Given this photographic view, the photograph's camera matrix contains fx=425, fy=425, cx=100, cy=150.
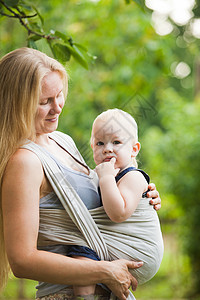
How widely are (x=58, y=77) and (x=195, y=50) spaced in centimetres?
939

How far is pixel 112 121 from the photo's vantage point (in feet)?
5.20

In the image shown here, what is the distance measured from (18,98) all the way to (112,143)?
1.25 feet

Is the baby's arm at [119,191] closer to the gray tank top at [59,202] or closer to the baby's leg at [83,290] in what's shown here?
the gray tank top at [59,202]

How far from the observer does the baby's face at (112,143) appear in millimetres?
1562

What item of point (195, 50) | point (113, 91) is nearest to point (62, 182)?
point (113, 91)

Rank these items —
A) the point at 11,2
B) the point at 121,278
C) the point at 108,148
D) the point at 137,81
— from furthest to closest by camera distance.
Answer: the point at 137,81 < the point at 11,2 < the point at 108,148 < the point at 121,278

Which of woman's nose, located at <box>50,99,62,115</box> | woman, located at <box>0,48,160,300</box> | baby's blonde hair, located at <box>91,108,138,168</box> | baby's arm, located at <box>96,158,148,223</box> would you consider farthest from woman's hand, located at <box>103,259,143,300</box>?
woman's nose, located at <box>50,99,62,115</box>

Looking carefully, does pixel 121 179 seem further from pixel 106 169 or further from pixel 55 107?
pixel 55 107

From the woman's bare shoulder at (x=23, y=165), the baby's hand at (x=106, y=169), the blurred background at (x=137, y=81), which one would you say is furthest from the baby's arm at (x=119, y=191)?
the blurred background at (x=137, y=81)

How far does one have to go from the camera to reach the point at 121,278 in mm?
1432

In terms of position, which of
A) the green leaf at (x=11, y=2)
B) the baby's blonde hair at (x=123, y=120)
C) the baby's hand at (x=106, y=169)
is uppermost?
the green leaf at (x=11, y=2)

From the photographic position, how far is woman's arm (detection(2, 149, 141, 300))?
4.33 ft

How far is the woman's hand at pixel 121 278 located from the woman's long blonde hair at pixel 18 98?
49cm

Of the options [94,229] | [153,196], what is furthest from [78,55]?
[94,229]
